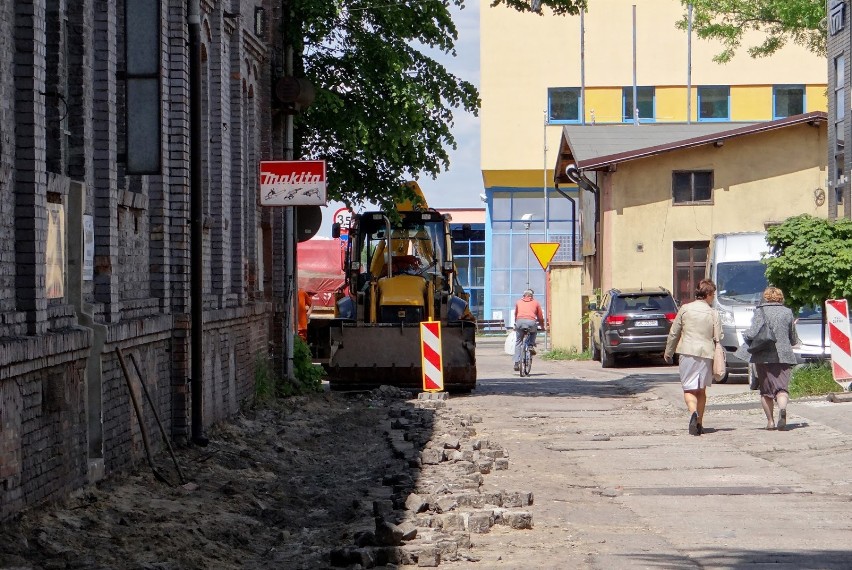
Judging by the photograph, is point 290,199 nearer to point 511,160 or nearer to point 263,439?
point 263,439

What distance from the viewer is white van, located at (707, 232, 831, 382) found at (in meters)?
27.6

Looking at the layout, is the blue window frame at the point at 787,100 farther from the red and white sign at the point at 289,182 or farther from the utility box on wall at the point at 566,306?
the red and white sign at the point at 289,182

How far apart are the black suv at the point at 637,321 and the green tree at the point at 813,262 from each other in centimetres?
1085

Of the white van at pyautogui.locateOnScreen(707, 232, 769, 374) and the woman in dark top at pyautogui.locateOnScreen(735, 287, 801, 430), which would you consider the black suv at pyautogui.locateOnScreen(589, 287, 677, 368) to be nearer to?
the white van at pyautogui.locateOnScreen(707, 232, 769, 374)

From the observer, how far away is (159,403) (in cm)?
1423

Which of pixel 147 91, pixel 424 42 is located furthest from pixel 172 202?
pixel 424 42

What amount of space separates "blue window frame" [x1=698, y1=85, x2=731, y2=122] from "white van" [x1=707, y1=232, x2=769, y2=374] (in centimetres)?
3948

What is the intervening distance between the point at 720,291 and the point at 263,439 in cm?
1440

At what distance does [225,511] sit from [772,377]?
875cm

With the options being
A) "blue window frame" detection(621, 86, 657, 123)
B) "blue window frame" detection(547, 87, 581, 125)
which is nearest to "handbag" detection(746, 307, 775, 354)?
"blue window frame" detection(547, 87, 581, 125)

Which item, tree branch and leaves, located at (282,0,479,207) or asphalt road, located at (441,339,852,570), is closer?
asphalt road, located at (441,339,852,570)

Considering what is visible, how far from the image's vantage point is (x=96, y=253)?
41.0 feet

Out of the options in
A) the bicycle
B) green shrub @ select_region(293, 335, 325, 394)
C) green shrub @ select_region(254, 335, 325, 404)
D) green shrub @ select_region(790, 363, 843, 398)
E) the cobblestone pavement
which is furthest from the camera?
the bicycle

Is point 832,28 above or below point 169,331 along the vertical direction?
above
